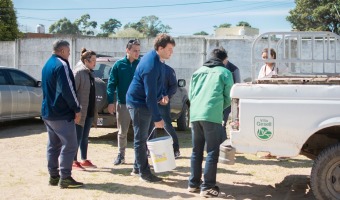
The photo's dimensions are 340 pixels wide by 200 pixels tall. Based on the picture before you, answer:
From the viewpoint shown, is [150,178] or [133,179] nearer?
[150,178]

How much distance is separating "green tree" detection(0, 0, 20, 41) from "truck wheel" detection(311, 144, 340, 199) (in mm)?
21787

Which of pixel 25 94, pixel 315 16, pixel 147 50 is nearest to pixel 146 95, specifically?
pixel 25 94

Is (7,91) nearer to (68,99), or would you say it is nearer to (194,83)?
(68,99)

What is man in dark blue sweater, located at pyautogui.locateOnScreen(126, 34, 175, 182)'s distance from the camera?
6164mm

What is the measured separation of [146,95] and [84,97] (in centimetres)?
146

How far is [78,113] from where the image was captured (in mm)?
6164

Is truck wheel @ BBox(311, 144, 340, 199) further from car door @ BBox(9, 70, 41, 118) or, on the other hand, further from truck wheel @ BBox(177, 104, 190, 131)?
car door @ BBox(9, 70, 41, 118)

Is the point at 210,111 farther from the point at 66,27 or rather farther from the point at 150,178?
the point at 66,27

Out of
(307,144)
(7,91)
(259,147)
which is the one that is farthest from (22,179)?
(7,91)

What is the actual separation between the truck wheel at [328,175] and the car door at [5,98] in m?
8.04

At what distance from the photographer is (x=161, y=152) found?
6113mm

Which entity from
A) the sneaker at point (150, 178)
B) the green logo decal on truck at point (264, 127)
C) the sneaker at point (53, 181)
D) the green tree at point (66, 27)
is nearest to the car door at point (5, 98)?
the sneaker at point (53, 181)

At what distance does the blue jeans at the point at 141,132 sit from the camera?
6523 mm

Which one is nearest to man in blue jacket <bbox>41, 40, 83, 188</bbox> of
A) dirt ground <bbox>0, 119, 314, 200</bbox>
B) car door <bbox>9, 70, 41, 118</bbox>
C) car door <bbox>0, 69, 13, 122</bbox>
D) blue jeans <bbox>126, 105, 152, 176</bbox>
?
dirt ground <bbox>0, 119, 314, 200</bbox>
